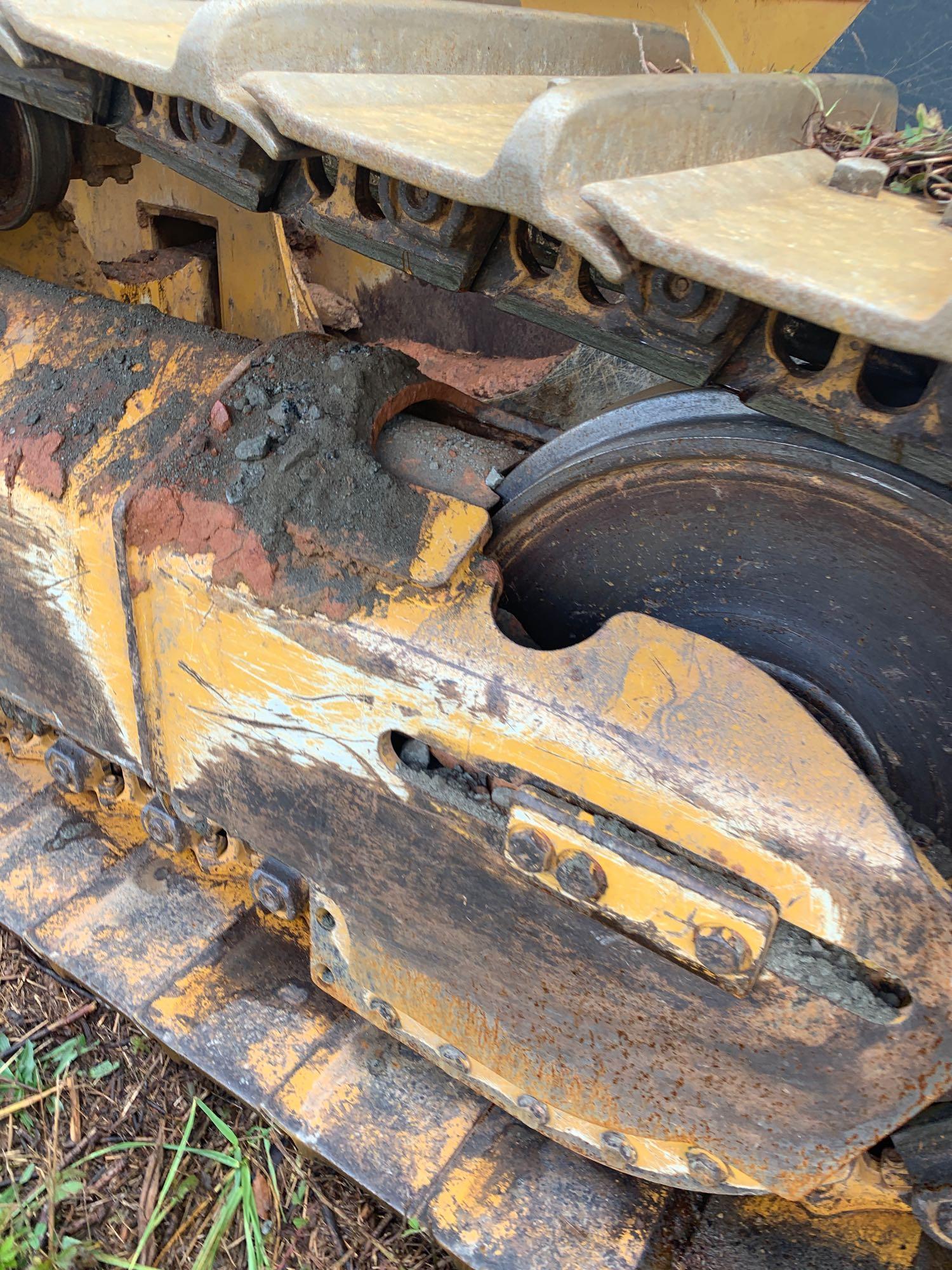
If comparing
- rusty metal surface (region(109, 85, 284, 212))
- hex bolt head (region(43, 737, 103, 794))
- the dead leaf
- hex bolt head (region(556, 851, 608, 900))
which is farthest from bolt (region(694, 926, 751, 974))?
hex bolt head (region(43, 737, 103, 794))

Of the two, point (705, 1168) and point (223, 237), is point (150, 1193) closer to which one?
point (705, 1168)

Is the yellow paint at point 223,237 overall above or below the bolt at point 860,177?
below

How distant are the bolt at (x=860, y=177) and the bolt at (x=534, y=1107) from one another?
1.27m

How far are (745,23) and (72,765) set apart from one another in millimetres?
2078

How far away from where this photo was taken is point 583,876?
1.09 metres

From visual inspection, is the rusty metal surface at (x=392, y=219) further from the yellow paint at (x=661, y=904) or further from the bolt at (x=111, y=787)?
the bolt at (x=111, y=787)

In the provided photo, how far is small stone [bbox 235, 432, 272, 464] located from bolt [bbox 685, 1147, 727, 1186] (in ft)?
3.69

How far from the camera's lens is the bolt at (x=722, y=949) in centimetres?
102

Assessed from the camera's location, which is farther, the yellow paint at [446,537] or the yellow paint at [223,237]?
the yellow paint at [223,237]

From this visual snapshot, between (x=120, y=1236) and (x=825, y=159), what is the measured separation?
1962 mm

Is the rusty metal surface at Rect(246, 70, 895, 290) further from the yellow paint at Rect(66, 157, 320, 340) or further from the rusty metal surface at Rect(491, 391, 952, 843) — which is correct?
the yellow paint at Rect(66, 157, 320, 340)

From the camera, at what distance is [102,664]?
1493 mm

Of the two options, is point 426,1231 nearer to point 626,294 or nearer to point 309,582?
point 309,582

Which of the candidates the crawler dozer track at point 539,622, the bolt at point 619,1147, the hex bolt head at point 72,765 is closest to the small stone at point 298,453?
the crawler dozer track at point 539,622
